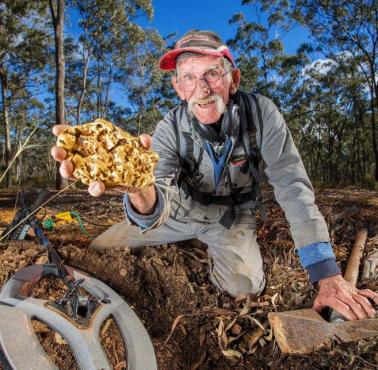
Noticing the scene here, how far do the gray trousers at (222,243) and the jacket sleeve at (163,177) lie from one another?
0.65m

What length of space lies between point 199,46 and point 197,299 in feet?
5.59

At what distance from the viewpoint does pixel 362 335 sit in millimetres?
1729

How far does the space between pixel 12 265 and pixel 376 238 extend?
2804 millimetres

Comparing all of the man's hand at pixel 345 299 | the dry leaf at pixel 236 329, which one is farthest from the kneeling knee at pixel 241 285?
the man's hand at pixel 345 299

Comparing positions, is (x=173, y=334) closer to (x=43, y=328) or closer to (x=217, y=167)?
(x=43, y=328)

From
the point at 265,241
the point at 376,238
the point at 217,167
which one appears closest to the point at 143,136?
the point at 217,167

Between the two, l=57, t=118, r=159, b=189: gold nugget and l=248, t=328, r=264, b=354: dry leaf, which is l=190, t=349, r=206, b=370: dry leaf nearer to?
l=248, t=328, r=264, b=354: dry leaf

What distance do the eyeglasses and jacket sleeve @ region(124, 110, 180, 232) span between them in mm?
303

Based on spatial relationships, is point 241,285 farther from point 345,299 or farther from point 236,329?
point 345,299

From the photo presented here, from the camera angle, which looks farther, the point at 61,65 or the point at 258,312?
the point at 61,65

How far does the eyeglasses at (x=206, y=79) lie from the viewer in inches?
94.3

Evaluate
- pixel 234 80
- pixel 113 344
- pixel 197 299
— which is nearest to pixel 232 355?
pixel 197 299

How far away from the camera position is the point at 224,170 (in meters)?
2.58

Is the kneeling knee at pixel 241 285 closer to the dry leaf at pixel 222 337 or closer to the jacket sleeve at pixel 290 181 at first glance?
the dry leaf at pixel 222 337
